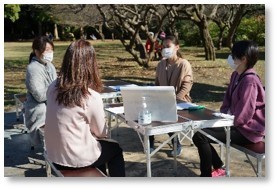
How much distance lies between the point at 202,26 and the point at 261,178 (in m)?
11.1

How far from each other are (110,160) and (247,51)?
1.49 m

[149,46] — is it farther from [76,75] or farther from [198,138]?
[76,75]

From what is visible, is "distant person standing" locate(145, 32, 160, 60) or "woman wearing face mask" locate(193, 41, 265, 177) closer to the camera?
"woman wearing face mask" locate(193, 41, 265, 177)

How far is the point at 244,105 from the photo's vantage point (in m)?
3.33

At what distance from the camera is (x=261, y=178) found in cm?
333

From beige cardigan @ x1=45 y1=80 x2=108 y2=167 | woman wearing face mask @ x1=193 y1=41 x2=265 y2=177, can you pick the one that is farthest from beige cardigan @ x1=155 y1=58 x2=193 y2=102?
beige cardigan @ x1=45 y1=80 x2=108 y2=167

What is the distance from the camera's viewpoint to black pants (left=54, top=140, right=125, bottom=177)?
9.85ft

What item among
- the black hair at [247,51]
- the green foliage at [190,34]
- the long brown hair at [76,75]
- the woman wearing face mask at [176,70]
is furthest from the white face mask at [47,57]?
the green foliage at [190,34]

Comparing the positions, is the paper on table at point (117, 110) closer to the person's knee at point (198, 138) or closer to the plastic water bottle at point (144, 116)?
the plastic water bottle at point (144, 116)

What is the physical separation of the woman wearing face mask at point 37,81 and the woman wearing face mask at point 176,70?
1273 millimetres

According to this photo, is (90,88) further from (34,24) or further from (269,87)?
(34,24)

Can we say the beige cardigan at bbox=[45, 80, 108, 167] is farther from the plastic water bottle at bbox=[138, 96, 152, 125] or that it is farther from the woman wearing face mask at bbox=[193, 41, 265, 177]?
the woman wearing face mask at bbox=[193, 41, 265, 177]

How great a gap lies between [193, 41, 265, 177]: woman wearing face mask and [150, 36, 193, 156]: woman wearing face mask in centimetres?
82

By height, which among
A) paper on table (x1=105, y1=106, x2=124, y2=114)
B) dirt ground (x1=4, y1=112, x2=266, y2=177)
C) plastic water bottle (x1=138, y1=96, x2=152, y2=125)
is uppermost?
plastic water bottle (x1=138, y1=96, x2=152, y2=125)
